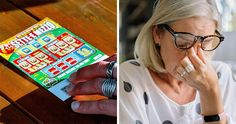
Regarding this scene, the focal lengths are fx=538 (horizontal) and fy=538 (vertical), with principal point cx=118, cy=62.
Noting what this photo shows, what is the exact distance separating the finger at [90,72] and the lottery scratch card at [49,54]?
2cm

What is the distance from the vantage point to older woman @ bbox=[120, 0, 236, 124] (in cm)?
73

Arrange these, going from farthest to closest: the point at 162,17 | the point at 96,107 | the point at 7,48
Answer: the point at 7,48, the point at 96,107, the point at 162,17

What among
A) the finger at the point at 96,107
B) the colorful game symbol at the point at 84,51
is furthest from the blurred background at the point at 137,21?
the colorful game symbol at the point at 84,51

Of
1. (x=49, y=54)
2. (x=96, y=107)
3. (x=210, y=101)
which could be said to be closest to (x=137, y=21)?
(x=210, y=101)

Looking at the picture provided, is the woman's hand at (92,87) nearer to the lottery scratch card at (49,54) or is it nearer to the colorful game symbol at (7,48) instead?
the lottery scratch card at (49,54)

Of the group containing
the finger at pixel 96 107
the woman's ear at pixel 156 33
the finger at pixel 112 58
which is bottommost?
the finger at pixel 96 107

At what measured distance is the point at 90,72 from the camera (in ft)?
3.26

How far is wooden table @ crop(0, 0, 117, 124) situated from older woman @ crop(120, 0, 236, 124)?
7.9 inches

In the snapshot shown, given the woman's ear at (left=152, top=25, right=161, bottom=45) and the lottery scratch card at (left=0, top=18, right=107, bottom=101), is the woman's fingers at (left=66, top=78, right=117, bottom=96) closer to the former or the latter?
the lottery scratch card at (left=0, top=18, right=107, bottom=101)

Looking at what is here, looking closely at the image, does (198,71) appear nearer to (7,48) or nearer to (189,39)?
(189,39)

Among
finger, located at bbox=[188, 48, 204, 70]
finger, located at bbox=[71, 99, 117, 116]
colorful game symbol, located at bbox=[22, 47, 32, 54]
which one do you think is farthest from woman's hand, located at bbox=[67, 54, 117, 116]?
finger, located at bbox=[188, 48, 204, 70]

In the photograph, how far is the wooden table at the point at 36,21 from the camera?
956mm

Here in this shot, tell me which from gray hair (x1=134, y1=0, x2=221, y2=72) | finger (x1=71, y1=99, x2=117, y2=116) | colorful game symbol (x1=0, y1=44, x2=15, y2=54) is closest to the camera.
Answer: gray hair (x1=134, y1=0, x2=221, y2=72)

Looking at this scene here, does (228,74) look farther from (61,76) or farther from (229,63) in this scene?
(61,76)
